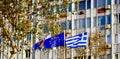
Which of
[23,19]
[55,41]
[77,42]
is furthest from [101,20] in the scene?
[23,19]

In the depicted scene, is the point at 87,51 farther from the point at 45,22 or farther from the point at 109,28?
the point at 45,22

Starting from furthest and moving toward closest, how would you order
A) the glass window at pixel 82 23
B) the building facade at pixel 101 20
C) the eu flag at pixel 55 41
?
the glass window at pixel 82 23 < the building facade at pixel 101 20 < the eu flag at pixel 55 41

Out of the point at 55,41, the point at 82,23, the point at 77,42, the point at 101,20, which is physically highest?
the point at 101,20

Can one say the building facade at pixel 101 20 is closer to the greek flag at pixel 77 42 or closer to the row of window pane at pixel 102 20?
the row of window pane at pixel 102 20

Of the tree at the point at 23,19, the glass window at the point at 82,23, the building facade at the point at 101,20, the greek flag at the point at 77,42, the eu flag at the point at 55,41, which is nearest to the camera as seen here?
the tree at the point at 23,19

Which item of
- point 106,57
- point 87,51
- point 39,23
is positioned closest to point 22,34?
point 39,23

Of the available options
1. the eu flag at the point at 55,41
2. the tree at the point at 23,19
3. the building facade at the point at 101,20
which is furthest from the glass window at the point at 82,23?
the tree at the point at 23,19

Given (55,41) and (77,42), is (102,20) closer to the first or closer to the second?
(77,42)

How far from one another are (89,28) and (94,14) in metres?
1.76

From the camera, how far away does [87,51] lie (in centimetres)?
5959

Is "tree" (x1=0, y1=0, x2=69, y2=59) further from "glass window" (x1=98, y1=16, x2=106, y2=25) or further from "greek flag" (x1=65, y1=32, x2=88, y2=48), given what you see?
"glass window" (x1=98, y1=16, x2=106, y2=25)

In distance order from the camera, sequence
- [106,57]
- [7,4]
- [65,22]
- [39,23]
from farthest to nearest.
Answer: [65,22] → [106,57] → [39,23] → [7,4]

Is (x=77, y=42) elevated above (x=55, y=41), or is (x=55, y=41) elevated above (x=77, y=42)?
(x=55, y=41)

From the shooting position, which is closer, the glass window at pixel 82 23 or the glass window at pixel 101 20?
the glass window at pixel 101 20
